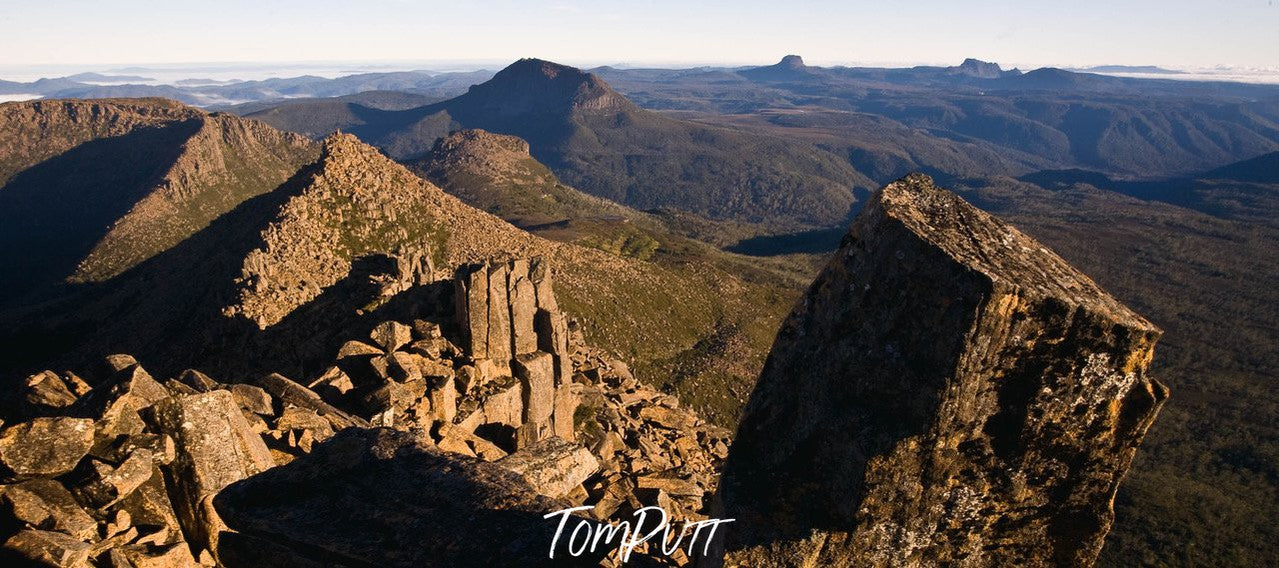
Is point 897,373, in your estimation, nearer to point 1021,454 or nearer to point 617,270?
point 1021,454

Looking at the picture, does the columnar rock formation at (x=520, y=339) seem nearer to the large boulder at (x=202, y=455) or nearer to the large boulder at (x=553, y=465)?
the large boulder at (x=553, y=465)

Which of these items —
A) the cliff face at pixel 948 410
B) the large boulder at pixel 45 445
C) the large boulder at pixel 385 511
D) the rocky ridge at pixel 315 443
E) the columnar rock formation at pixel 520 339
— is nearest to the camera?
the cliff face at pixel 948 410

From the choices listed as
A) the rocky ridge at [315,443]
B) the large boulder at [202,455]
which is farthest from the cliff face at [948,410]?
the large boulder at [202,455]

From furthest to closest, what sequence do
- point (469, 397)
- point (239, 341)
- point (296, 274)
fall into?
point (296, 274) < point (239, 341) < point (469, 397)

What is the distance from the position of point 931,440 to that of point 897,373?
1064 millimetres

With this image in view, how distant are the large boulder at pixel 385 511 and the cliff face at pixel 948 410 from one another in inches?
139

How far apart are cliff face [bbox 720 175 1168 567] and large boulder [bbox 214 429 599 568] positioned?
139 inches

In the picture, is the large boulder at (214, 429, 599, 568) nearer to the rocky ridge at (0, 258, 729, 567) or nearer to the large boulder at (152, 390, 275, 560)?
the rocky ridge at (0, 258, 729, 567)

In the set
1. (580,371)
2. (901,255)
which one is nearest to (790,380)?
(901,255)

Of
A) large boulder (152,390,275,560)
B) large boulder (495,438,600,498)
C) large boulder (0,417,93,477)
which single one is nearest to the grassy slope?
large boulder (495,438,600,498)

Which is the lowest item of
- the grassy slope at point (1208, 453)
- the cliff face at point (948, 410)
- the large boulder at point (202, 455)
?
the grassy slope at point (1208, 453)

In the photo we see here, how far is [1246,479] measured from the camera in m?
104

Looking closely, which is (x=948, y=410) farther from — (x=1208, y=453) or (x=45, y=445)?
(x=1208, y=453)

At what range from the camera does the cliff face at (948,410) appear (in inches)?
365
